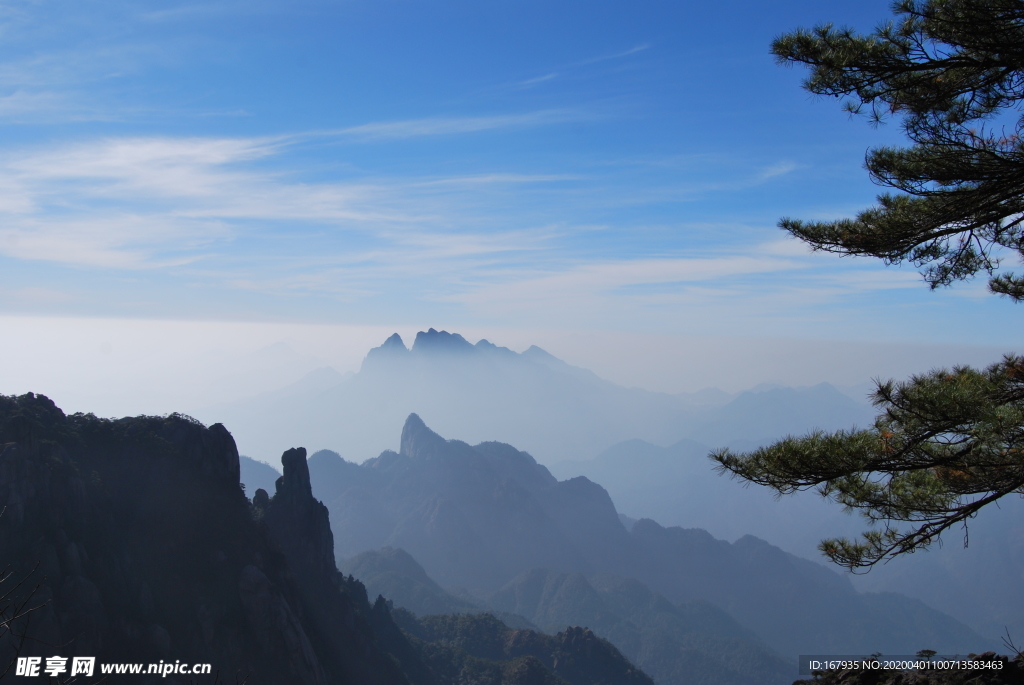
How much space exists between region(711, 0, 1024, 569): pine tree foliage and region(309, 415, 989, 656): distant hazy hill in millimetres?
151909

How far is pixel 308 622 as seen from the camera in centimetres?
4334

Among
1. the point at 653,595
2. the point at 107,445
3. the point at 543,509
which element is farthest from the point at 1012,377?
the point at 543,509

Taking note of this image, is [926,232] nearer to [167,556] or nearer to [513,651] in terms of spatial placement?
[167,556]

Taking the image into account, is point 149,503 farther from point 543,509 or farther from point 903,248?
point 543,509

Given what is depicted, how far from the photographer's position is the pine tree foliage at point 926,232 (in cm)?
773

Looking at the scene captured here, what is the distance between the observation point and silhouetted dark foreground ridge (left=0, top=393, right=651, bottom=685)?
31422 mm

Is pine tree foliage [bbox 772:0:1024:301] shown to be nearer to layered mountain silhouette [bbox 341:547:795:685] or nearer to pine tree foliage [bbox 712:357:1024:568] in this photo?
pine tree foliage [bbox 712:357:1024:568]

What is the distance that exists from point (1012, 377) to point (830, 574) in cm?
21356

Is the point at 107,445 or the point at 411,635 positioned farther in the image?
the point at 411,635

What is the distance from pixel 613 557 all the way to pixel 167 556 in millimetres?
149758

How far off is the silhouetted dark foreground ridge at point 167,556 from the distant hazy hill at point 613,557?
107104 millimetres

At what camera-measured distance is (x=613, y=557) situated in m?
171

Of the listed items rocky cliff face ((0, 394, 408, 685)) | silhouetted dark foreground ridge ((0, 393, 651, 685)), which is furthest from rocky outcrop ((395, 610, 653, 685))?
rocky cliff face ((0, 394, 408, 685))

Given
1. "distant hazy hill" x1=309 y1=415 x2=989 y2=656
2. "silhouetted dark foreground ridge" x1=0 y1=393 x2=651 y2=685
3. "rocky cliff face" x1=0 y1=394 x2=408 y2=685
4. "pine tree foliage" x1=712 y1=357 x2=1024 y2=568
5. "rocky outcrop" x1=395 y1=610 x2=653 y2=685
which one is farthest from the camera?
"distant hazy hill" x1=309 y1=415 x2=989 y2=656
